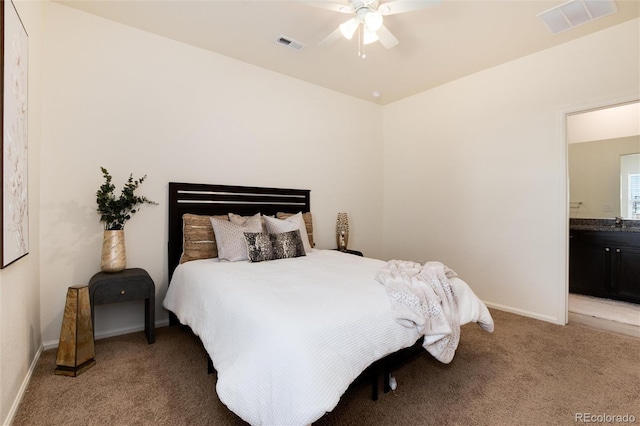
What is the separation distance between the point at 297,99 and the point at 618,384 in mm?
3961

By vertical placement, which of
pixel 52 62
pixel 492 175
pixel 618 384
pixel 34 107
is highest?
pixel 52 62

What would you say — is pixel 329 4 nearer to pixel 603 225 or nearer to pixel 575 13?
pixel 575 13

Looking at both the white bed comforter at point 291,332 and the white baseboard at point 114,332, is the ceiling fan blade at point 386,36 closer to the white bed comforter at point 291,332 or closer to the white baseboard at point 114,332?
the white bed comforter at point 291,332

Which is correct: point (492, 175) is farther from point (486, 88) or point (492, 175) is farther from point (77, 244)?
point (77, 244)

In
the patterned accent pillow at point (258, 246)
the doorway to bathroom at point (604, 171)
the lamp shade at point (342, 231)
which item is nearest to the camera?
the patterned accent pillow at point (258, 246)

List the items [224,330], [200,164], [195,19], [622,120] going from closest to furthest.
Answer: [224,330] → [195,19] → [200,164] → [622,120]

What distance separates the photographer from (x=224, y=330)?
166 centimetres

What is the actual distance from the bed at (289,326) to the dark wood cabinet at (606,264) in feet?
9.63

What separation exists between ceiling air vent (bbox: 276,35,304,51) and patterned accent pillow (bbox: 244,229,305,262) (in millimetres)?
1905

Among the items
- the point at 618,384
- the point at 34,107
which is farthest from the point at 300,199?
the point at 618,384

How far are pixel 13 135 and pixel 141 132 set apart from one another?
1243mm

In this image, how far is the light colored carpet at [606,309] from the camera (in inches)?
125

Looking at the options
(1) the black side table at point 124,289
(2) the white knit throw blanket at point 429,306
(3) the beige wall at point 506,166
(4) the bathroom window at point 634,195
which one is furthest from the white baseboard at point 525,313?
(1) the black side table at point 124,289

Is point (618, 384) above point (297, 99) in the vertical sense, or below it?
below
